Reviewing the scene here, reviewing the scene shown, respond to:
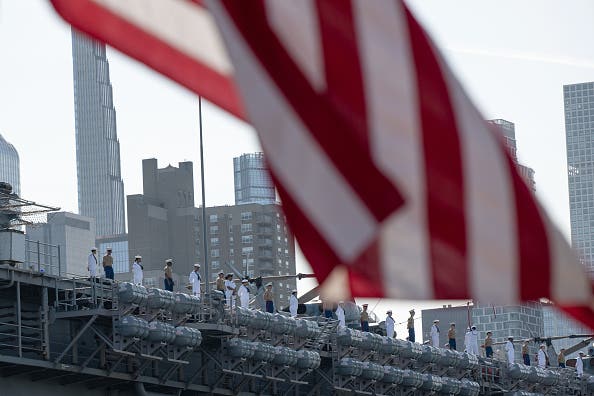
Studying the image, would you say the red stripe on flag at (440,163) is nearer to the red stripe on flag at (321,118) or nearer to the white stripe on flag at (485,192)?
the white stripe on flag at (485,192)

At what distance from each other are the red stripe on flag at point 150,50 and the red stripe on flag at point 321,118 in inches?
20.2

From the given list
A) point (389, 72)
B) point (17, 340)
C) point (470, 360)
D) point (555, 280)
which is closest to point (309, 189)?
point (389, 72)

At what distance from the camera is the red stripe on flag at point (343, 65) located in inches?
360

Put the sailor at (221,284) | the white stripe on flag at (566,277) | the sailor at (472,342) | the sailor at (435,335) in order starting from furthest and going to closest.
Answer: the sailor at (472,342) < the sailor at (435,335) < the sailor at (221,284) < the white stripe on flag at (566,277)

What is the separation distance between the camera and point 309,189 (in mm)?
8969

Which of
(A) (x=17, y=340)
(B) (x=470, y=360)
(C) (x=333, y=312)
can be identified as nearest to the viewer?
(A) (x=17, y=340)

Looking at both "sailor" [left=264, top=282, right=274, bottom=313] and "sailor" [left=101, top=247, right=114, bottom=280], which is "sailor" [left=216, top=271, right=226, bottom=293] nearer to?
"sailor" [left=264, top=282, right=274, bottom=313]

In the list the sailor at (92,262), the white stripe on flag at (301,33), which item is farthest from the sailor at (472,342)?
the white stripe on flag at (301,33)

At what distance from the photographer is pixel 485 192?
372 inches

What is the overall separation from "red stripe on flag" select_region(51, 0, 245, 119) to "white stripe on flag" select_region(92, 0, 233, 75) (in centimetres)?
3

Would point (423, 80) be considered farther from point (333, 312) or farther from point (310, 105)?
point (333, 312)

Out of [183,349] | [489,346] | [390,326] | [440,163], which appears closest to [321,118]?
[440,163]

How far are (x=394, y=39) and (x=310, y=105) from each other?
2.11 ft

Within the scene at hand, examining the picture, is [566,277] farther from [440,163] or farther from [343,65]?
[343,65]
